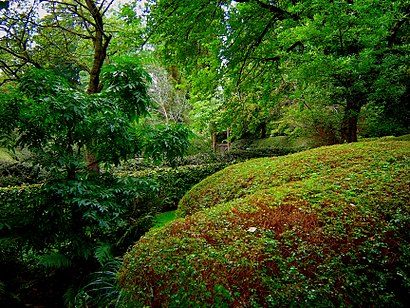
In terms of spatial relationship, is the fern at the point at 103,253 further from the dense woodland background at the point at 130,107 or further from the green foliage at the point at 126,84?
the green foliage at the point at 126,84

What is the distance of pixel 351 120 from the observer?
215 inches

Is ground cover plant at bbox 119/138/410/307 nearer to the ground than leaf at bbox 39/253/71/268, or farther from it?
farther from it

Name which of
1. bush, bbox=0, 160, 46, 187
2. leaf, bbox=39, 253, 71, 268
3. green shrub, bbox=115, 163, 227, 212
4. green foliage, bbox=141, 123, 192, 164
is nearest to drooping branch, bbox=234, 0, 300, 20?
green foliage, bbox=141, 123, 192, 164

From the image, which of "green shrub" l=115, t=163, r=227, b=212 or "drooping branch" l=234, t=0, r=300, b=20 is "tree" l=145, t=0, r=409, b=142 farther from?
"green shrub" l=115, t=163, r=227, b=212

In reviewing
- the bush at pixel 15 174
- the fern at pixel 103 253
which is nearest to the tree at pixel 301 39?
the fern at pixel 103 253

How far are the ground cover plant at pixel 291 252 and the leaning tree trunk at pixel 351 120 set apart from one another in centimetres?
313

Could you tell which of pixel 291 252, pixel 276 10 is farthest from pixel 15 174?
pixel 291 252

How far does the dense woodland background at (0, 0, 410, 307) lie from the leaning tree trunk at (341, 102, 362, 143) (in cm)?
3

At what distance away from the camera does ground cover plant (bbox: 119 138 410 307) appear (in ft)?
3.99

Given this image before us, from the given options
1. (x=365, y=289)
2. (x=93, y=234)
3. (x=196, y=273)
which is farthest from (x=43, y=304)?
(x=365, y=289)

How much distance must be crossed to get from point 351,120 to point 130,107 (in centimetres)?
506

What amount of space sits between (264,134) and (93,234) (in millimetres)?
12775

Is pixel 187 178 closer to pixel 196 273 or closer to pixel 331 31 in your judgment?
pixel 331 31

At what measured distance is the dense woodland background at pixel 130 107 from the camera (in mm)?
2256
